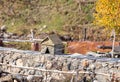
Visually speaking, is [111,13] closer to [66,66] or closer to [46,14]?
[66,66]

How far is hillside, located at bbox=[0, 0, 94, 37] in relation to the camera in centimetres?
3867

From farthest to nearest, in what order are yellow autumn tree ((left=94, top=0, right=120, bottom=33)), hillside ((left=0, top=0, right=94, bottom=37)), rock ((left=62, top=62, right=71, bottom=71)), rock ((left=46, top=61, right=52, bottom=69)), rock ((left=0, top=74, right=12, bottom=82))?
hillside ((left=0, top=0, right=94, bottom=37)) → yellow autumn tree ((left=94, top=0, right=120, bottom=33)) → rock ((left=46, top=61, right=52, bottom=69)) → rock ((left=62, top=62, right=71, bottom=71)) → rock ((left=0, top=74, right=12, bottom=82))

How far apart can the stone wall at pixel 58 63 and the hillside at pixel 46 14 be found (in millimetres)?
14874

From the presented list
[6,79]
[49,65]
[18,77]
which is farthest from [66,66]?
[6,79]

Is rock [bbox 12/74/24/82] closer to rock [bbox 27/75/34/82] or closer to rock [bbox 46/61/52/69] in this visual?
rock [bbox 27/75/34/82]

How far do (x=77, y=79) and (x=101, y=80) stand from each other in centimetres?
124

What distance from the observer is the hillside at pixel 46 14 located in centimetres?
3867

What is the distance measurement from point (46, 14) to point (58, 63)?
778 inches

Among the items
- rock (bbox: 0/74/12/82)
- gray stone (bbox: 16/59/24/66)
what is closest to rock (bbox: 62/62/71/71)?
gray stone (bbox: 16/59/24/66)

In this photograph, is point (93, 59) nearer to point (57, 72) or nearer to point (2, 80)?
point (57, 72)

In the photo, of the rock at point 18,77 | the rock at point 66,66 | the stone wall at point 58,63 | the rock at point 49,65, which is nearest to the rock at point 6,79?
the rock at point 18,77

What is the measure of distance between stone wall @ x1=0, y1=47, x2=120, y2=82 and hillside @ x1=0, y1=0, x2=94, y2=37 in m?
14.9

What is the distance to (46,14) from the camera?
40719 millimetres

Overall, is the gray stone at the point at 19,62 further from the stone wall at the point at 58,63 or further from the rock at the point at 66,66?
the rock at the point at 66,66
